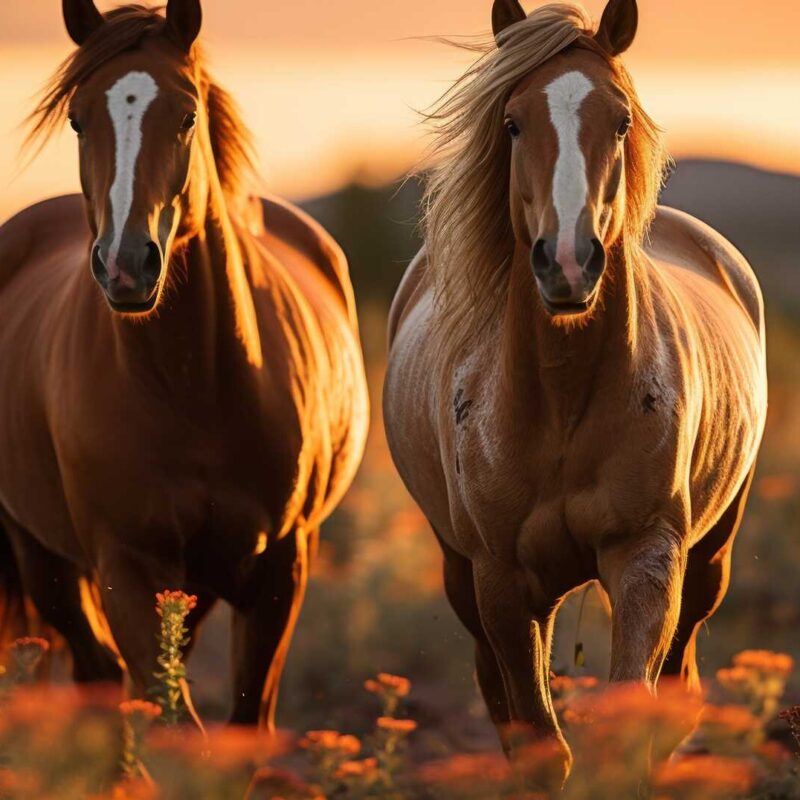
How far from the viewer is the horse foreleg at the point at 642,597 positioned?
4145 millimetres

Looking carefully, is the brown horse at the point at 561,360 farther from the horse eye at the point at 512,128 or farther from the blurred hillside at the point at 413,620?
the blurred hillside at the point at 413,620

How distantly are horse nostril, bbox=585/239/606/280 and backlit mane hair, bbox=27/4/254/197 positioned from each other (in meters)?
1.65

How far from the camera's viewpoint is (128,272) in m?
4.49

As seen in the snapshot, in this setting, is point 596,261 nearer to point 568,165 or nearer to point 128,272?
point 568,165

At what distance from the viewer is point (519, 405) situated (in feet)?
14.6

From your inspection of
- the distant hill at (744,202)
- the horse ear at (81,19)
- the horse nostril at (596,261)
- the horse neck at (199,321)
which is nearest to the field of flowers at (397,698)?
the horse neck at (199,321)

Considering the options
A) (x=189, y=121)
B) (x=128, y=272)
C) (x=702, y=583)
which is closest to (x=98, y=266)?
(x=128, y=272)

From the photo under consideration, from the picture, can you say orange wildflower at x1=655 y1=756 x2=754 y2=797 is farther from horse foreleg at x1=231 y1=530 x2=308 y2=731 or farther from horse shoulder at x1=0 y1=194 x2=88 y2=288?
horse shoulder at x1=0 y1=194 x2=88 y2=288

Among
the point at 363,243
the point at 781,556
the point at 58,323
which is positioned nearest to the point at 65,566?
the point at 58,323

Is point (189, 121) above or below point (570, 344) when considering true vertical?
above

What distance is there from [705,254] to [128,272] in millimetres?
2289

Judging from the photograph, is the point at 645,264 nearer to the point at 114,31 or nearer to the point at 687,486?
the point at 687,486

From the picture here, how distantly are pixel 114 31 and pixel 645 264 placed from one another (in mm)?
1682

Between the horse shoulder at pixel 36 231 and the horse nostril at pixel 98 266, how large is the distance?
7.20ft
